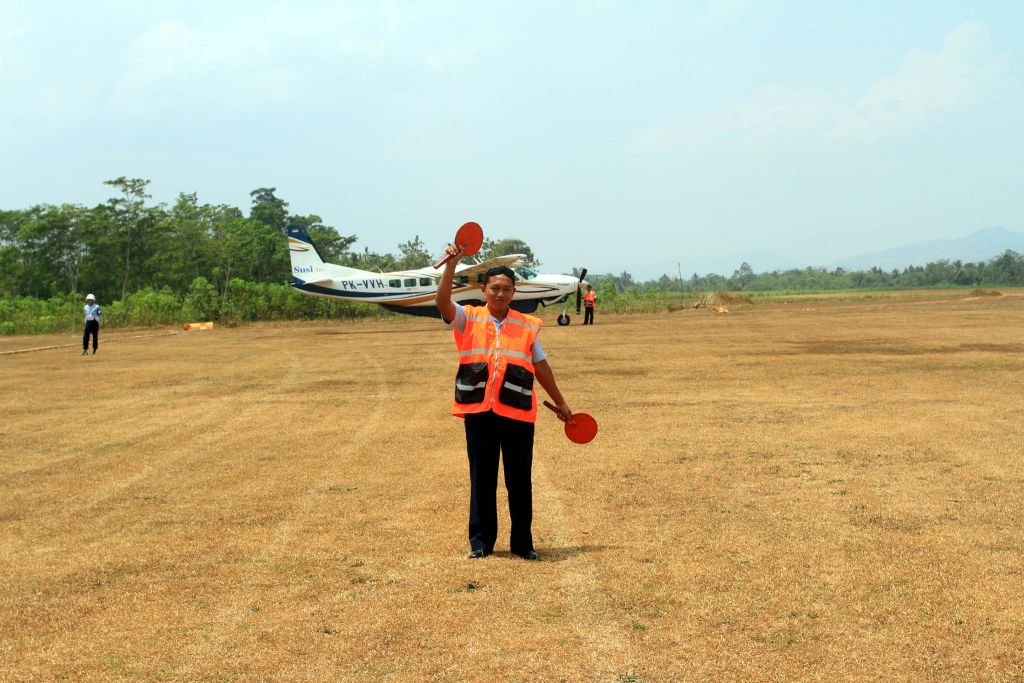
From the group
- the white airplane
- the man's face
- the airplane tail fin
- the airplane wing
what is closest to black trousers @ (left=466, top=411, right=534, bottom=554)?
the man's face

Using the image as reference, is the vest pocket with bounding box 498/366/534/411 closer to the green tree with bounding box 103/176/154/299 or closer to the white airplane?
the white airplane

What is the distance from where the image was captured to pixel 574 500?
8.52m

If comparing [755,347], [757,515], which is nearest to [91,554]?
[757,515]

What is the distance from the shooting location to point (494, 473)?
22.1 ft

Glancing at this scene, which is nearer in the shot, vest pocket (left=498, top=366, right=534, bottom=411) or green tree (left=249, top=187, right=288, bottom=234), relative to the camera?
vest pocket (left=498, top=366, right=534, bottom=411)

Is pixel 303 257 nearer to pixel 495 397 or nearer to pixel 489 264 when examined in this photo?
pixel 489 264

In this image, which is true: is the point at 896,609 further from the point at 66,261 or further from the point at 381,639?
the point at 66,261

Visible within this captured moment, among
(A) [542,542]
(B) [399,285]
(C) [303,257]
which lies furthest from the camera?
(C) [303,257]

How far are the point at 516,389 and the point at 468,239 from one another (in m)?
1.06

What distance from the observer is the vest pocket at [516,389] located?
258 inches

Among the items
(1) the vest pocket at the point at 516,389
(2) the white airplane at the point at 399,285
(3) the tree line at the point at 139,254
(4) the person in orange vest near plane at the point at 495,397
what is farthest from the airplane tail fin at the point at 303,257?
(1) the vest pocket at the point at 516,389

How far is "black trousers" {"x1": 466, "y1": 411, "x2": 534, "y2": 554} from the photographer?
664cm

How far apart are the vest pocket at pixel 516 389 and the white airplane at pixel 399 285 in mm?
33553

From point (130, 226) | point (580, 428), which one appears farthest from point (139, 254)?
point (580, 428)
